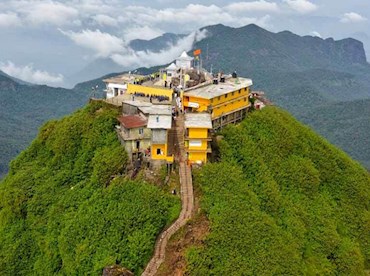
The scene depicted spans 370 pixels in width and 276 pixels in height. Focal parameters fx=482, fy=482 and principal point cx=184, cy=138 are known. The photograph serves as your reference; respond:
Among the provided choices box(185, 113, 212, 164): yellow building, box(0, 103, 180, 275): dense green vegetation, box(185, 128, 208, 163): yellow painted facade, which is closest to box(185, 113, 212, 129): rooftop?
box(185, 113, 212, 164): yellow building

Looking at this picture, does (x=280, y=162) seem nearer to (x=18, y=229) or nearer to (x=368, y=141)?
(x=18, y=229)

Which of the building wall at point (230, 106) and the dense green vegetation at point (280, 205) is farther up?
the building wall at point (230, 106)

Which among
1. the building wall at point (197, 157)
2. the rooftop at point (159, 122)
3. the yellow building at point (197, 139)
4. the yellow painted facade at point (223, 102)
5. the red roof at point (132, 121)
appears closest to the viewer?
the rooftop at point (159, 122)

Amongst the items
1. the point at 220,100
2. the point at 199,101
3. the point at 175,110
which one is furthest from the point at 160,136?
the point at 220,100

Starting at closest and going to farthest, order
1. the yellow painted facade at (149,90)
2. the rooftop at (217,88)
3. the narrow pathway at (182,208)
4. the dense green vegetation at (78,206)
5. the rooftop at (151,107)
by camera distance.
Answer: the narrow pathway at (182,208)
the dense green vegetation at (78,206)
the rooftop at (151,107)
the rooftop at (217,88)
the yellow painted facade at (149,90)

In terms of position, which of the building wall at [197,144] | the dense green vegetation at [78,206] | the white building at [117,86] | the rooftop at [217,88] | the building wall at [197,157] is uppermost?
the white building at [117,86]

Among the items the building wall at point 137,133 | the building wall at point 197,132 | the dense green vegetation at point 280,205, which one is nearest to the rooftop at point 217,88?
the dense green vegetation at point 280,205

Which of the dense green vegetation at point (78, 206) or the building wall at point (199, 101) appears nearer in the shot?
the dense green vegetation at point (78, 206)

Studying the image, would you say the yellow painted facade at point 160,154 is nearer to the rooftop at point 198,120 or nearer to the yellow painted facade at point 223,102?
the rooftop at point 198,120
